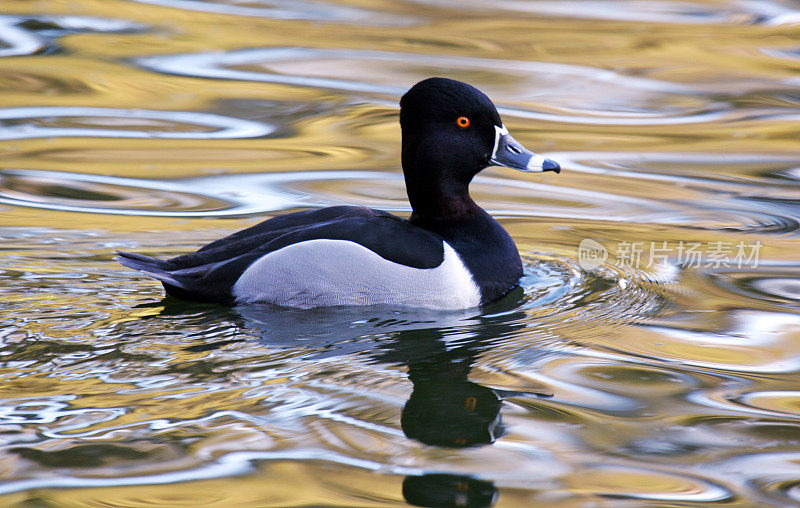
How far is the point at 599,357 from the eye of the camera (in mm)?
5289

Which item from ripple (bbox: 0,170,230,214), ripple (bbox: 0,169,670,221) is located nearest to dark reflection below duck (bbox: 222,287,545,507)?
ripple (bbox: 0,169,670,221)

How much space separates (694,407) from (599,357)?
2.24ft

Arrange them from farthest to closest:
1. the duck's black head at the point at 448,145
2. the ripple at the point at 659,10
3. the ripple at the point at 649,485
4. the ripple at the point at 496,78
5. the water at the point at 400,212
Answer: the ripple at the point at 659,10 → the ripple at the point at 496,78 → the duck's black head at the point at 448,145 → the water at the point at 400,212 → the ripple at the point at 649,485

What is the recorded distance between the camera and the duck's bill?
621cm

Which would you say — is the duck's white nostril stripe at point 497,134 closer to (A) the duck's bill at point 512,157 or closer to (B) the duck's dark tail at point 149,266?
(A) the duck's bill at point 512,157

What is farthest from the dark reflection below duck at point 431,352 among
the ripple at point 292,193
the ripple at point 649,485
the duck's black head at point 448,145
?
the ripple at point 292,193

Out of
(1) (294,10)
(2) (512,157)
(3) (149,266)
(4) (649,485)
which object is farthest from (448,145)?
(1) (294,10)

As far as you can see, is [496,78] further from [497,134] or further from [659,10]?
[497,134]

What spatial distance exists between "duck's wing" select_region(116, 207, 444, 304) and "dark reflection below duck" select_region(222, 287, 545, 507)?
0.23 m

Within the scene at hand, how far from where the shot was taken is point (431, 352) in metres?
5.29

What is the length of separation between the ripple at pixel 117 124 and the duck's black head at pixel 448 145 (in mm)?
3742

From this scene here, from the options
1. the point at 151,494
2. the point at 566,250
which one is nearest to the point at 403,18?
the point at 566,250

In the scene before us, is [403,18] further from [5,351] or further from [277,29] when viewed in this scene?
[5,351]

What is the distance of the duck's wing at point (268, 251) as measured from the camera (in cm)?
570
